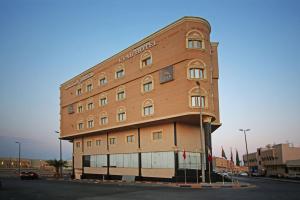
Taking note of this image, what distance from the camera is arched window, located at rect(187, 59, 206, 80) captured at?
1619 inches

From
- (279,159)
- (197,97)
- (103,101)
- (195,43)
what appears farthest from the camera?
(279,159)

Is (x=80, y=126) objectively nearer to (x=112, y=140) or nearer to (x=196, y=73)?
(x=112, y=140)

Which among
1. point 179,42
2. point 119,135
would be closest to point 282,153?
point 119,135

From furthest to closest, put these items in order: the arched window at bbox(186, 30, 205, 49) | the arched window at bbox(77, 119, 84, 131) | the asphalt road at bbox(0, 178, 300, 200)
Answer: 1. the arched window at bbox(77, 119, 84, 131)
2. the arched window at bbox(186, 30, 205, 49)
3. the asphalt road at bbox(0, 178, 300, 200)

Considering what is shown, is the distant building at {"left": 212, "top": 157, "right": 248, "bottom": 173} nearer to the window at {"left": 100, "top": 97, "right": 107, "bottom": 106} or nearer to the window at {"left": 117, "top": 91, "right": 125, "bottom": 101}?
the window at {"left": 117, "top": 91, "right": 125, "bottom": 101}

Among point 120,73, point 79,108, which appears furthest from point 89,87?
point 120,73

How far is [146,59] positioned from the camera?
1890 inches

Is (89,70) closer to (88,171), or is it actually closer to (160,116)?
(88,171)

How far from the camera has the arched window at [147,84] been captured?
1833 inches

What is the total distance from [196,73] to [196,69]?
538 mm

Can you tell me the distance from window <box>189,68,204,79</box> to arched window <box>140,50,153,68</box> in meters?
7.69

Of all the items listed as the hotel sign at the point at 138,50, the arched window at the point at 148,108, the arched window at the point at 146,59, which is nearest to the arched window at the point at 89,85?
the hotel sign at the point at 138,50

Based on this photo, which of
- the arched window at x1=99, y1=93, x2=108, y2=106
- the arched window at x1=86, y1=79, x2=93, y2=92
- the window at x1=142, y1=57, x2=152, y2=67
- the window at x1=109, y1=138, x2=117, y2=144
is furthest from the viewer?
the arched window at x1=86, y1=79, x2=93, y2=92

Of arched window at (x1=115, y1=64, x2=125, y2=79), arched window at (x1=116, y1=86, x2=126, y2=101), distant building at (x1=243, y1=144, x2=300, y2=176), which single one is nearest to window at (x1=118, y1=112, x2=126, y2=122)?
arched window at (x1=116, y1=86, x2=126, y2=101)
